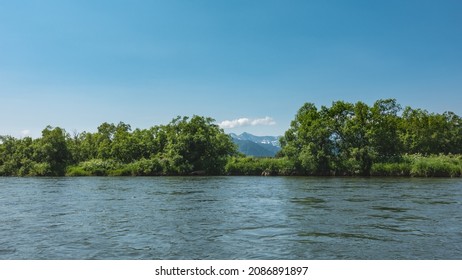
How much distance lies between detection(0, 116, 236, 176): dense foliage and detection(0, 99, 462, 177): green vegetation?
230 millimetres

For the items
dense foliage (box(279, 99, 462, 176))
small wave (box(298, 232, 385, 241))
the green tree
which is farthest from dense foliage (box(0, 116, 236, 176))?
small wave (box(298, 232, 385, 241))

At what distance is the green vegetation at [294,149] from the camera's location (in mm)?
75312

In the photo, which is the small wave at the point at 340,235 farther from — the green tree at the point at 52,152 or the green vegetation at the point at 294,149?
the green tree at the point at 52,152

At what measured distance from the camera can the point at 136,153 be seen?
103 m

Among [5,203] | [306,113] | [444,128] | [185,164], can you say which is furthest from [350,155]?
[5,203]

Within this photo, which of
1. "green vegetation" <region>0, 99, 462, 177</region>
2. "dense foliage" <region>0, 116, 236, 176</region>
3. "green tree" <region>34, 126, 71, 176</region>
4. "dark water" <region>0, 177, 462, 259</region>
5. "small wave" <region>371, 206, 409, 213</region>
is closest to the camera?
"dark water" <region>0, 177, 462, 259</region>

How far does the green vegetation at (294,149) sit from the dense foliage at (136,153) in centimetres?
23

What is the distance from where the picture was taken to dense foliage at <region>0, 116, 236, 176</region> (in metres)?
90.1

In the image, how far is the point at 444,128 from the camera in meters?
104

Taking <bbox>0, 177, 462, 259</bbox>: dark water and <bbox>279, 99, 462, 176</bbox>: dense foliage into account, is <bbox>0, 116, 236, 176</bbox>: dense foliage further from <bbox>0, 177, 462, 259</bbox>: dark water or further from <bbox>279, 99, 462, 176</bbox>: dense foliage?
<bbox>0, 177, 462, 259</bbox>: dark water

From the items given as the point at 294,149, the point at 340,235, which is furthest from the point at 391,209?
the point at 294,149

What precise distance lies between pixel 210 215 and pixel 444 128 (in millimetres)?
100156

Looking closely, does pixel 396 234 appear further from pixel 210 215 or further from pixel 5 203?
pixel 5 203

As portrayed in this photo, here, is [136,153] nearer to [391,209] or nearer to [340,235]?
[391,209]
